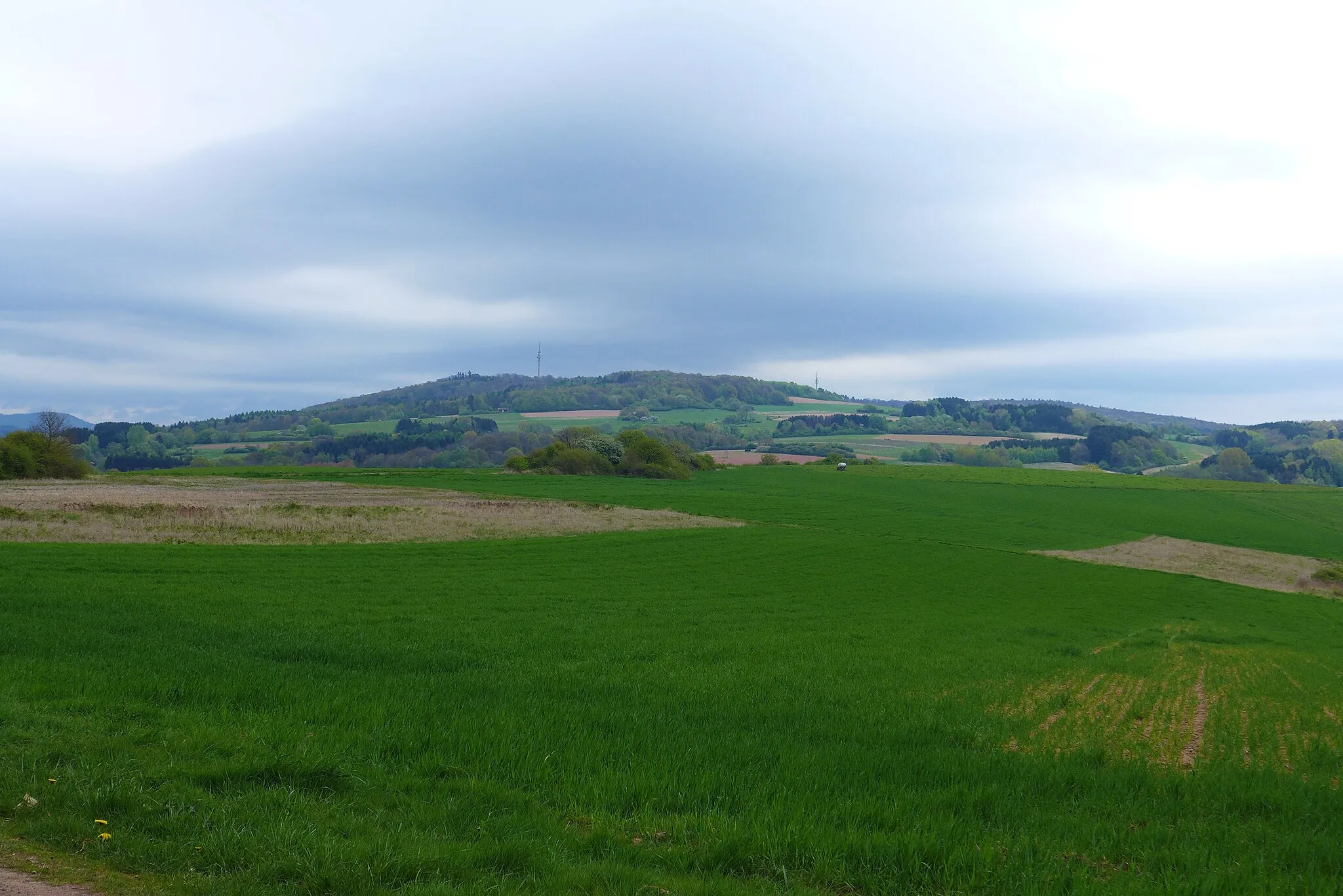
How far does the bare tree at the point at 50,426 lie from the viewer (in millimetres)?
72750

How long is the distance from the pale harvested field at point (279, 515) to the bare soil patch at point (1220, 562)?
87.2 ft

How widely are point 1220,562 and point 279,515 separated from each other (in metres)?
61.0

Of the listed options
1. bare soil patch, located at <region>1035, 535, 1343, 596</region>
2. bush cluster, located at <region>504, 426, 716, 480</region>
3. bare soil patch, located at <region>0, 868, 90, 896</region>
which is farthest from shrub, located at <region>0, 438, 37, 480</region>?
bare soil patch, located at <region>1035, 535, 1343, 596</region>

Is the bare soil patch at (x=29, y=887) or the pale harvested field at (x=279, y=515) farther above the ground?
the bare soil patch at (x=29, y=887)

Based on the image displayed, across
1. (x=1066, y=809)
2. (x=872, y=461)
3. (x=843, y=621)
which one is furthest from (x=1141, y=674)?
(x=872, y=461)

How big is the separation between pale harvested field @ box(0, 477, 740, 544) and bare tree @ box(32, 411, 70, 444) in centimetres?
712

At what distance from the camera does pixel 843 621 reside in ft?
82.5

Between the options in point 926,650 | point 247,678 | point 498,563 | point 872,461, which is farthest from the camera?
point 872,461

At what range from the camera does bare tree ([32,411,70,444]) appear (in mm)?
72750

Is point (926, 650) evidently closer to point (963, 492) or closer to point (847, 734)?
point (847, 734)

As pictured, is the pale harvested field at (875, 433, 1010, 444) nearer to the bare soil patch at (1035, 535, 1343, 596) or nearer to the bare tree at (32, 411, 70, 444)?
the bare soil patch at (1035, 535, 1343, 596)

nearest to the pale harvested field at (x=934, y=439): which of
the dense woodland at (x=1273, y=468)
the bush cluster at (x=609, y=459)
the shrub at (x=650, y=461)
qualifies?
the dense woodland at (x=1273, y=468)

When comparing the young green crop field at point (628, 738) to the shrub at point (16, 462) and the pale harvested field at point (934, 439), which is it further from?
the pale harvested field at point (934, 439)

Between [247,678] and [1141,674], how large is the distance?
57.7 ft
